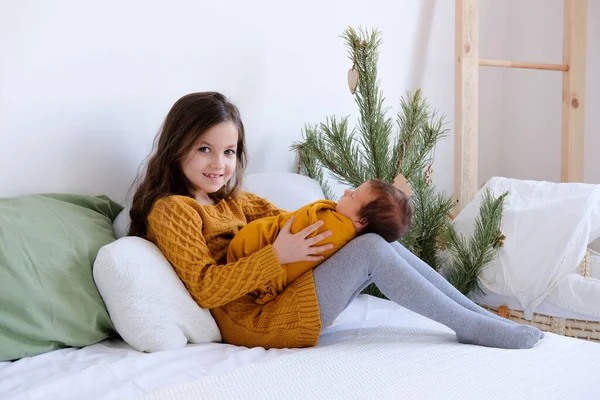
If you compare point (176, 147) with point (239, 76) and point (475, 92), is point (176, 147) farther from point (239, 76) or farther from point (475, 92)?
point (475, 92)

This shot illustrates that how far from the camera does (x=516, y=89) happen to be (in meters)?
2.92

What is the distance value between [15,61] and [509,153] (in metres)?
2.22

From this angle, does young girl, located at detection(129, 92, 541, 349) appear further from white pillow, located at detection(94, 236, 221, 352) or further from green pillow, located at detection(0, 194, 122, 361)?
green pillow, located at detection(0, 194, 122, 361)

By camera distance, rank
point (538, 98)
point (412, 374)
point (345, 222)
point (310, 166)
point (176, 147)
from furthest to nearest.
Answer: point (538, 98), point (310, 166), point (176, 147), point (345, 222), point (412, 374)

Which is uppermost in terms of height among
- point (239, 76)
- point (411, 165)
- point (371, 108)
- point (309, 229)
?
point (239, 76)

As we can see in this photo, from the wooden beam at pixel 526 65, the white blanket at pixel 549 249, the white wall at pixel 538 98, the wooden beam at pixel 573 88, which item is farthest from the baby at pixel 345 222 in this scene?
the white wall at pixel 538 98

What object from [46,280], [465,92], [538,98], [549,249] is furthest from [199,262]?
[538,98]

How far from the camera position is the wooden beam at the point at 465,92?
2299 millimetres

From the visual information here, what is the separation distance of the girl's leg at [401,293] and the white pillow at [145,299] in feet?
0.94

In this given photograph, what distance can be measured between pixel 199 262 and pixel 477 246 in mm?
912

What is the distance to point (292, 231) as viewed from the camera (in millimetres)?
1389

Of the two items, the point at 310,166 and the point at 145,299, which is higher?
the point at 310,166

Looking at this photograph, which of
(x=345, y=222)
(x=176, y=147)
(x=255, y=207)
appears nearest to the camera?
(x=345, y=222)

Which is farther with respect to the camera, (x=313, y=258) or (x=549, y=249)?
(x=549, y=249)
